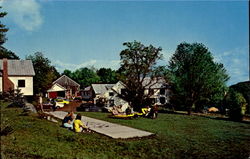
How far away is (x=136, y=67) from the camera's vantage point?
26.2 metres

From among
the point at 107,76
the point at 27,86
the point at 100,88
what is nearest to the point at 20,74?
the point at 27,86

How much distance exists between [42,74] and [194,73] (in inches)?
666

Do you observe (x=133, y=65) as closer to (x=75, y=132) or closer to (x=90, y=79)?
(x=75, y=132)

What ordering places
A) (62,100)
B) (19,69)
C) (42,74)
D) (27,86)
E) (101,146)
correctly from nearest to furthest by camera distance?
(101,146) < (19,69) < (27,86) < (42,74) < (62,100)

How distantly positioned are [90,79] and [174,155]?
2134 inches

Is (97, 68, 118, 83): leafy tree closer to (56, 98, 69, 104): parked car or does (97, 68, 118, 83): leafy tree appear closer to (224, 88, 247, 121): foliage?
(224, 88, 247, 121): foliage

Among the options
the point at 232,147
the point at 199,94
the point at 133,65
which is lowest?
the point at 232,147

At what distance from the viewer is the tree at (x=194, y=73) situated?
29562 millimetres

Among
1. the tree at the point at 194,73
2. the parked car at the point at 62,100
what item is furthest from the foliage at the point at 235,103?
the parked car at the point at 62,100

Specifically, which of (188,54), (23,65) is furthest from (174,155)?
(188,54)

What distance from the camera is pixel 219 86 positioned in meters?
31.6

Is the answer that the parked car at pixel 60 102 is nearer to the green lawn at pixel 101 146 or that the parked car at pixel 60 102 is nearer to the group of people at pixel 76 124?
the group of people at pixel 76 124

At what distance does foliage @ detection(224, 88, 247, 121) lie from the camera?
902 inches

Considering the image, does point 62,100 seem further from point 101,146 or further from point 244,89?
point 244,89
